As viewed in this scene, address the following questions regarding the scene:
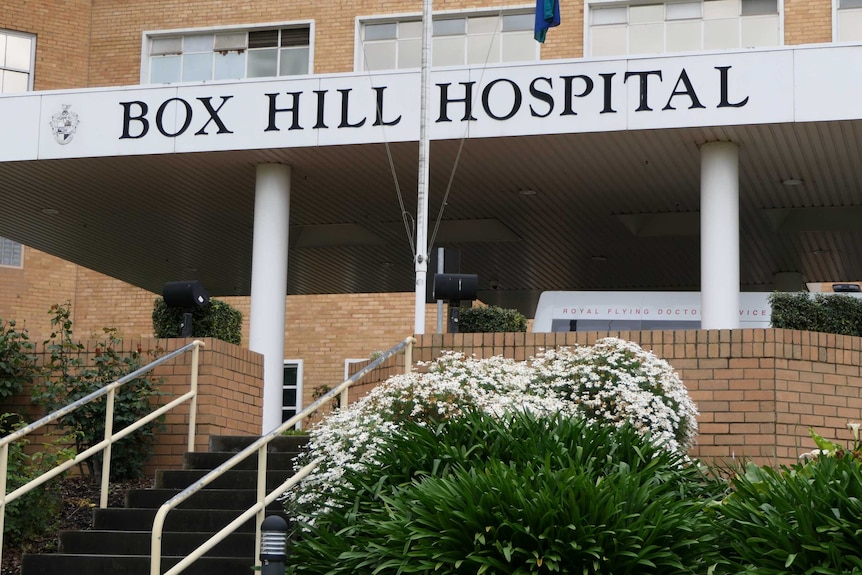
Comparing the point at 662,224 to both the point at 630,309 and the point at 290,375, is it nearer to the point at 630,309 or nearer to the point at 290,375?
the point at 630,309

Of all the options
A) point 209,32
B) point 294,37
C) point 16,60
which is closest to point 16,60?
point 16,60

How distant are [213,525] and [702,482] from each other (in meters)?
3.76

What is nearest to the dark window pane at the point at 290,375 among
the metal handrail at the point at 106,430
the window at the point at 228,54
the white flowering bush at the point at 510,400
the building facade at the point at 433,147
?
the building facade at the point at 433,147

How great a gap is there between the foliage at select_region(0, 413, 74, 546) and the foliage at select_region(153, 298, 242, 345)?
312 centimetres

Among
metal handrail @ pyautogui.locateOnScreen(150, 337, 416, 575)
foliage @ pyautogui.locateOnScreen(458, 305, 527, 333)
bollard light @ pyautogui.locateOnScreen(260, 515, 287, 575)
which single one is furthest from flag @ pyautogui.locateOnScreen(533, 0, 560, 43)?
bollard light @ pyautogui.locateOnScreen(260, 515, 287, 575)

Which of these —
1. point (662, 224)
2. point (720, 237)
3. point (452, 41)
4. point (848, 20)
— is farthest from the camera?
point (452, 41)

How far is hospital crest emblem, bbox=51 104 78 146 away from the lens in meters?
15.4

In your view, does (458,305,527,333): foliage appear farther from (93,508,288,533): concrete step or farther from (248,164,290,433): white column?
(93,508,288,533): concrete step

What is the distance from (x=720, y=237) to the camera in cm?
1419

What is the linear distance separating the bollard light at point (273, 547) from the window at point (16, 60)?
74.2 ft

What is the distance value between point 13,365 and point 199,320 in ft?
7.55

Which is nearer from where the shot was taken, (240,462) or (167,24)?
(240,462)

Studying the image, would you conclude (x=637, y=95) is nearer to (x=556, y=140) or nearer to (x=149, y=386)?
(x=556, y=140)

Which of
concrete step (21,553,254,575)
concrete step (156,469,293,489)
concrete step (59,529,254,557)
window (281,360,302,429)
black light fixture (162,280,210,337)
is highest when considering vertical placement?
black light fixture (162,280,210,337)
